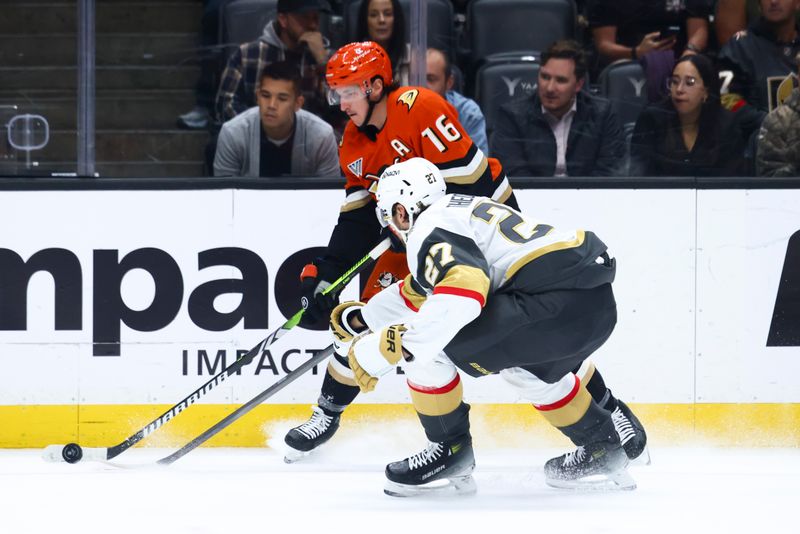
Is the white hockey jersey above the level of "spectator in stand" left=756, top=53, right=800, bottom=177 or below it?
below

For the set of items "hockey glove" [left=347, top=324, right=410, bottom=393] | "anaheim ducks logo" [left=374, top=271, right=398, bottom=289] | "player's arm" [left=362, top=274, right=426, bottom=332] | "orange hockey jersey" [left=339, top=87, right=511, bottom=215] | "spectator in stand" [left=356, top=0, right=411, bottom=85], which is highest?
"spectator in stand" [left=356, top=0, right=411, bottom=85]

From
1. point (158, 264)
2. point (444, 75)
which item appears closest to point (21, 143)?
point (158, 264)

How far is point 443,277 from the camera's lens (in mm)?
2965

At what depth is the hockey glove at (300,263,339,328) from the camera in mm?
3670

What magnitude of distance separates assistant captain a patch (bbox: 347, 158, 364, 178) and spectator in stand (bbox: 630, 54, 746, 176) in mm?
981

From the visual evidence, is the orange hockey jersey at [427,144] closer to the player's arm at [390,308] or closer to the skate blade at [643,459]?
the player's arm at [390,308]

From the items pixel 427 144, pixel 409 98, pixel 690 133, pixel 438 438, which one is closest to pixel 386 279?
pixel 427 144

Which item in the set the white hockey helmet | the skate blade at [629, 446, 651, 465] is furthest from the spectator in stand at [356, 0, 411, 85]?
the skate blade at [629, 446, 651, 465]

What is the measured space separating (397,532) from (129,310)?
1555 millimetres

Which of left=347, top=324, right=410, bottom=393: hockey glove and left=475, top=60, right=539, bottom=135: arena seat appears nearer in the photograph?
left=347, top=324, right=410, bottom=393: hockey glove

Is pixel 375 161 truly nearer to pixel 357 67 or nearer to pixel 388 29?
pixel 357 67

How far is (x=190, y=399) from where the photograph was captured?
3.74m

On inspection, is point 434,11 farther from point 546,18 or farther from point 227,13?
point 227,13

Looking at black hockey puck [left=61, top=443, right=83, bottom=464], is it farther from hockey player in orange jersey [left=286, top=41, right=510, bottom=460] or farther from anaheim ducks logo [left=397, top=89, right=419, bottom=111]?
anaheim ducks logo [left=397, top=89, right=419, bottom=111]
